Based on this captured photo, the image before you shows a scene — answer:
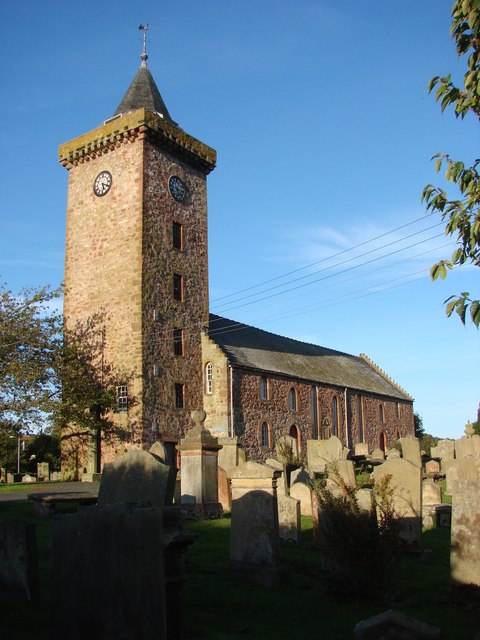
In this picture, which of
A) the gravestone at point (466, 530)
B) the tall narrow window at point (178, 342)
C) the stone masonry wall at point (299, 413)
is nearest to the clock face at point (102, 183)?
the tall narrow window at point (178, 342)

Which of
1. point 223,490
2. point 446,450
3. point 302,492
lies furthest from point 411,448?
point 302,492

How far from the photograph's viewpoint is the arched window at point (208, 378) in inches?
1222

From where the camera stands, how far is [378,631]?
16.9 feet

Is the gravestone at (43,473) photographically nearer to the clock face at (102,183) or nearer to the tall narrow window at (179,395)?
the tall narrow window at (179,395)

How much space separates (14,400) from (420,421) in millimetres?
41706

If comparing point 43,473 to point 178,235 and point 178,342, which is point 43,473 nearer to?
point 178,342

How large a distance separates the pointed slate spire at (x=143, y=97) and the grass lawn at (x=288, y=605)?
26264mm

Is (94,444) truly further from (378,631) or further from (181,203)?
(378,631)

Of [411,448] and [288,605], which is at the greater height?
[411,448]

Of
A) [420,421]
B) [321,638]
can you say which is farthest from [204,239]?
[420,421]

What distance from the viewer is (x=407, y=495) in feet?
35.1

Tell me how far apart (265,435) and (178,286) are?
8854 mm

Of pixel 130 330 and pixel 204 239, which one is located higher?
pixel 204 239

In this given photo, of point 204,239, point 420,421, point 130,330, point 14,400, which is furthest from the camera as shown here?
point 420,421
